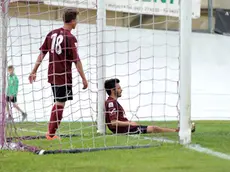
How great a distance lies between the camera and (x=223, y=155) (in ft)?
14.9

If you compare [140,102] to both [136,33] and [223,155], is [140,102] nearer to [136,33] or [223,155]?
[136,33]

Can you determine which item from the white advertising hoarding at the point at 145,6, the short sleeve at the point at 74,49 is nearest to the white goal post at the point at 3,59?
the short sleeve at the point at 74,49

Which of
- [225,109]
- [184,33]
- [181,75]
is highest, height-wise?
[184,33]

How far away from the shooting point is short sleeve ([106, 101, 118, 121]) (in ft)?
21.5

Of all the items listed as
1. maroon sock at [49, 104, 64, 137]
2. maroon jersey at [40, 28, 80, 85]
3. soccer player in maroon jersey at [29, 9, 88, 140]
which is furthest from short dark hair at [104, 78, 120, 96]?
maroon sock at [49, 104, 64, 137]

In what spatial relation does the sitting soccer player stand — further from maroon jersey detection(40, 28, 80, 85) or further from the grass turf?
the grass turf

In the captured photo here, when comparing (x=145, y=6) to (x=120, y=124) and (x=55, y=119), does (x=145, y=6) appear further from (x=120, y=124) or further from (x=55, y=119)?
(x=55, y=119)

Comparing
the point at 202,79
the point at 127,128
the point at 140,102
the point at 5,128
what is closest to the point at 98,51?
the point at 127,128

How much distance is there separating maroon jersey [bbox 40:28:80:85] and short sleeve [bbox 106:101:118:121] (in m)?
0.66

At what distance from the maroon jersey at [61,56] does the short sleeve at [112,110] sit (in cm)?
66

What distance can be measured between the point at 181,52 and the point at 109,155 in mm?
1489

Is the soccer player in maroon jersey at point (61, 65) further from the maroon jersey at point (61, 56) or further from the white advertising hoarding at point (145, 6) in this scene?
the white advertising hoarding at point (145, 6)

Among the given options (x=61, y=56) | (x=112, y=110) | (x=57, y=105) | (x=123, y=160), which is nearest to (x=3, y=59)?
(x=61, y=56)

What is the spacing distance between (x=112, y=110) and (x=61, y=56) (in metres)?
0.99
